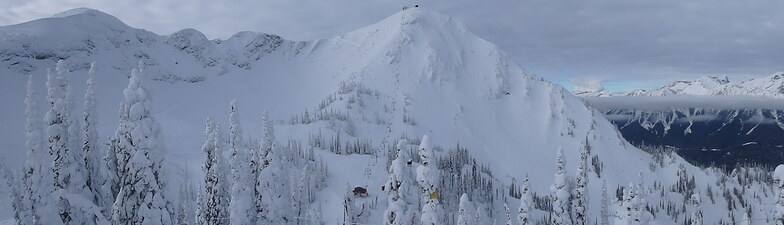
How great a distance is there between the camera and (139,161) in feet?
65.1

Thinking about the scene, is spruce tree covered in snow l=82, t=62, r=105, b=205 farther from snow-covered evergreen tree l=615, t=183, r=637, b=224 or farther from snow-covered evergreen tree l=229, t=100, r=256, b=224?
snow-covered evergreen tree l=615, t=183, r=637, b=224

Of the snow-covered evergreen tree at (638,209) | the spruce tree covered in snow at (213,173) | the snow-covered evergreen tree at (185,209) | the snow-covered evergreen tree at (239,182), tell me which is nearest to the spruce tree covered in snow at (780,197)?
the snow-covered evergreen tree at (638,209)

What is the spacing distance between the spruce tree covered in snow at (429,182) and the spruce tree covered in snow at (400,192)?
74cm

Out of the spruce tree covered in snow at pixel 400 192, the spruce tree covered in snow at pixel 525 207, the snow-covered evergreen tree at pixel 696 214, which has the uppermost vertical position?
the spruce tree covered in snow at pixel 400 192

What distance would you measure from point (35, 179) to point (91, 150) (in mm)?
2836

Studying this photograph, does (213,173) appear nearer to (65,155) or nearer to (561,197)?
(65,155)

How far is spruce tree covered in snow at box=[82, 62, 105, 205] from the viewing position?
24.6 m

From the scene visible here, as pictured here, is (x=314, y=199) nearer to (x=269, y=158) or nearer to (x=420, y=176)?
(x=269, y=158)

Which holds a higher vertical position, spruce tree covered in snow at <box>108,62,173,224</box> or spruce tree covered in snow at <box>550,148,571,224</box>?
spruce tree covered in snow at <box>108,62,173,224</box>

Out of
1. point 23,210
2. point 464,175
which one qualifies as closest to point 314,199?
point 464,175

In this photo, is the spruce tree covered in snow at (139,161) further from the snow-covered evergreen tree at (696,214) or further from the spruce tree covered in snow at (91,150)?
the snow-covered evergreen tree at (696,214)

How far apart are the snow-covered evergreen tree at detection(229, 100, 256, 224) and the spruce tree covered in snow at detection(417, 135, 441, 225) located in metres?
15.2

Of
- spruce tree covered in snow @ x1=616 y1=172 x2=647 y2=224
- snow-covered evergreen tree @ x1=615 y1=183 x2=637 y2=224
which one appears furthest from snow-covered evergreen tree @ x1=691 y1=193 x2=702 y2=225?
snow-covered evergreen tree @ x1=615 y1=183 x2=637 y2=224

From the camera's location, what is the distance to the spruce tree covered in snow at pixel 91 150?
2461cm
